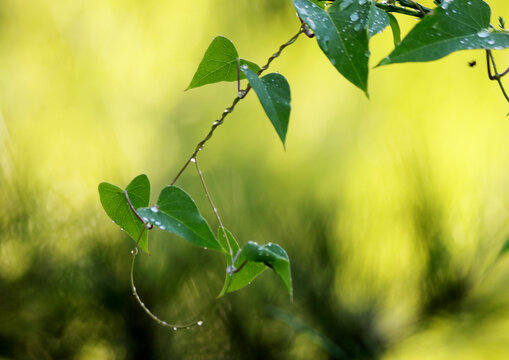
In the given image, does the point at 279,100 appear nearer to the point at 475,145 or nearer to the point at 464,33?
the point at 464,33

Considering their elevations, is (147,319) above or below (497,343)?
above

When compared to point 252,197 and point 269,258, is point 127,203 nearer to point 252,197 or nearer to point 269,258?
point 269,258

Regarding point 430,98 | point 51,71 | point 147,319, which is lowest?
point 147,319

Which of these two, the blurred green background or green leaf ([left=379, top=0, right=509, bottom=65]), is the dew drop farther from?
the blurred green background

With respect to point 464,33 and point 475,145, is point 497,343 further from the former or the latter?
point 464,33

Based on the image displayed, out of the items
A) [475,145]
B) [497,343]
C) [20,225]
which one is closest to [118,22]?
[20,225]

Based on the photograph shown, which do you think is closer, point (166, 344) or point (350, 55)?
point (350, 55)

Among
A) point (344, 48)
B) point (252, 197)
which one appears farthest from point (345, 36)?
point (252, 197)
